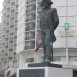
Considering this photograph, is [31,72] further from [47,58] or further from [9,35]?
[9,35]

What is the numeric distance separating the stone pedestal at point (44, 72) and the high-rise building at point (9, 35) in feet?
264

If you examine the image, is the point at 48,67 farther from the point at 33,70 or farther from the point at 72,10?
the point at 72,10

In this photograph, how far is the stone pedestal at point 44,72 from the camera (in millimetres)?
12250

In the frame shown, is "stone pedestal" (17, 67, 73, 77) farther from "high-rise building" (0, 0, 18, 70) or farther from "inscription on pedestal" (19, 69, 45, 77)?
"high-rise building" (0, 0, 18, 70)

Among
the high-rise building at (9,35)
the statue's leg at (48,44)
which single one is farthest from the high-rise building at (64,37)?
the statue's leg at (48,44)

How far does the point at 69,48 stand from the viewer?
2154 inches

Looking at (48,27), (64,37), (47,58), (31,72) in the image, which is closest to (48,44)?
(47,58)

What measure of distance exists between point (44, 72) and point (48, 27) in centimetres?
249

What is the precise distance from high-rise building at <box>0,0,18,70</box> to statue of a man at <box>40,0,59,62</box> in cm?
8038

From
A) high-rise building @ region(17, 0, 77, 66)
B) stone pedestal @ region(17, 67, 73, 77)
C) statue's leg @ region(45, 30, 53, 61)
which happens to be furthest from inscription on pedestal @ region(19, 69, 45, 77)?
high-rise building @ region(17, 0, 77, 66)

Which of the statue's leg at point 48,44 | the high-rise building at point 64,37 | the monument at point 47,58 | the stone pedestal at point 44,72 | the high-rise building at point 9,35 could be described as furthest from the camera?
the high-rise building at point 9,35

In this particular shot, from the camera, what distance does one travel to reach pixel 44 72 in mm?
12297

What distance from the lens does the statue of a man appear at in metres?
13.3

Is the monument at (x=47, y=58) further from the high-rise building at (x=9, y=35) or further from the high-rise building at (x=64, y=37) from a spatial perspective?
the high-rise building at (x=9, y=35)
